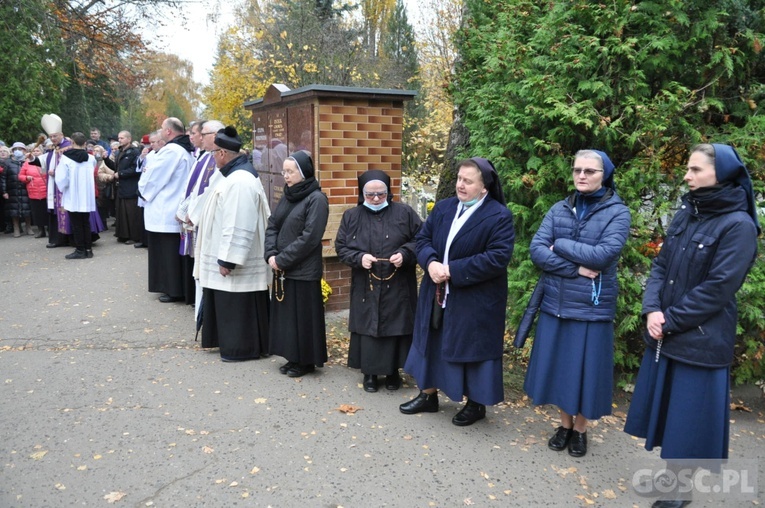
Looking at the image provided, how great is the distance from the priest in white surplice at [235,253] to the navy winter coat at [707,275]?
3.48 meters

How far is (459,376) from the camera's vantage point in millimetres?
4375

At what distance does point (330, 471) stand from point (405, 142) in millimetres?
15594

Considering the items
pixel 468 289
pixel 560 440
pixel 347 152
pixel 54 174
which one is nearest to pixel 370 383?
pixel 468 289

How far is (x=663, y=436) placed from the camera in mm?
3547

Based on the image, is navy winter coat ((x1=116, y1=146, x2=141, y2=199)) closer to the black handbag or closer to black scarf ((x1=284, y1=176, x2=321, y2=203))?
black scarf ((x1=284, y1=176, x2=321, y2=203))

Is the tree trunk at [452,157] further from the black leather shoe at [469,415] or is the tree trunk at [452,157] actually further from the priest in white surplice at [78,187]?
the priest in white surplice at [78,187]

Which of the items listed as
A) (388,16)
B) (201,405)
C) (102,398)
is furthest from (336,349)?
(388,16)

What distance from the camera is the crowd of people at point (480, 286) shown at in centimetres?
339

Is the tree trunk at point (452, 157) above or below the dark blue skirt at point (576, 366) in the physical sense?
above

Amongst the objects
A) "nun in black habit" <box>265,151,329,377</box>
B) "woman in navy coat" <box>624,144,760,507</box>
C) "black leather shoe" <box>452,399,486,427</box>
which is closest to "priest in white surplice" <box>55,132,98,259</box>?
"nun in black habit" <box>265,151,329,377</box>

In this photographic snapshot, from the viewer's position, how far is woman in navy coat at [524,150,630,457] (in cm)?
386

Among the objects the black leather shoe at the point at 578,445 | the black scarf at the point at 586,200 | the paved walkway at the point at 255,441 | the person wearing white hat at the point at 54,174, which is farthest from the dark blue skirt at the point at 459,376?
the person wearing white hat at the point at 54,174

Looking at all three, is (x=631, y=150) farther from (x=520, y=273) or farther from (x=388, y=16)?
(x=388, y=16)

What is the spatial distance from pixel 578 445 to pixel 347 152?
400 cm
